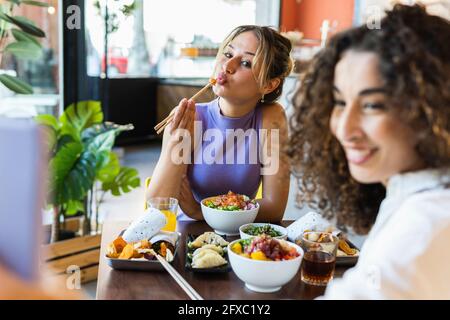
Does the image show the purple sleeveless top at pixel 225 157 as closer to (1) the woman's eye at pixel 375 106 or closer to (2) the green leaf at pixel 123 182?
(1) the woman's eye at pixel 375 106

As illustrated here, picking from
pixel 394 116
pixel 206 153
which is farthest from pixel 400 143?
pixel 206 153

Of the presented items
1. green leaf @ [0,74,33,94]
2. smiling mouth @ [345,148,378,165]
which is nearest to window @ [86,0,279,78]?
green leaf @ [0,74,33,94]

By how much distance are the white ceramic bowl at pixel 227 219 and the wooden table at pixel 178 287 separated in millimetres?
246

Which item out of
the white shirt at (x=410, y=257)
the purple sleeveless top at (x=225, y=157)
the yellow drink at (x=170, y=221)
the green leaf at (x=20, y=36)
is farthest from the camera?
the green leaf at (x=20, y=36)

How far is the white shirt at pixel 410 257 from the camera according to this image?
2.17 feet

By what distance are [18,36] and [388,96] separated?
193cm

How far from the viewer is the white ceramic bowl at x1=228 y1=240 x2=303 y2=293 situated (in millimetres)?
950

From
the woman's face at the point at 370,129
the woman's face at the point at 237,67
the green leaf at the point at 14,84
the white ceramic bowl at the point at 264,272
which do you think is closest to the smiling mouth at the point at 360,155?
the woman's face at the point at 370,129

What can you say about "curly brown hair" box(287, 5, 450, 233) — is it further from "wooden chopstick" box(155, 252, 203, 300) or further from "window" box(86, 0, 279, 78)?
"window" box(86, 0, 279, 78)

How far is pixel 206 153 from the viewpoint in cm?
166

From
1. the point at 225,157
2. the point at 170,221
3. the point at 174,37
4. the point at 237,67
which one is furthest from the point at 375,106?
the point at 174,37

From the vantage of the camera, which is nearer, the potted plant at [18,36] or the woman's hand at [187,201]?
the woman's hand at [187,201]
